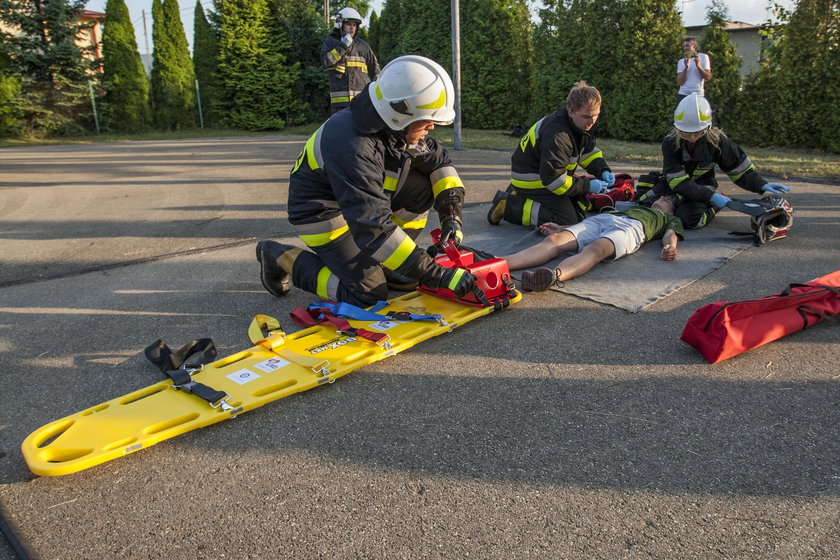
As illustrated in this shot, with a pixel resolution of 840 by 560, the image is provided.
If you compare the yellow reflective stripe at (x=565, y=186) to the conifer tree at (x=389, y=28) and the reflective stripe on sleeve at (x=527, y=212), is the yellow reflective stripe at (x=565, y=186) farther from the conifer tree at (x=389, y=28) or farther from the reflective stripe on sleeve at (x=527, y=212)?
the conifer tree at (x=389, y=28)

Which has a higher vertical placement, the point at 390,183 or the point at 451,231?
the point at 390,183

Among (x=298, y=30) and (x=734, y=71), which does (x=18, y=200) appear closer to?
(x=734, y=71)

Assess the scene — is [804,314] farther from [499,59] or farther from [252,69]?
[252,69]

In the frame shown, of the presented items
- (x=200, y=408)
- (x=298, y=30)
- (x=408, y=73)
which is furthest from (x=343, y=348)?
(x=298, y=30)

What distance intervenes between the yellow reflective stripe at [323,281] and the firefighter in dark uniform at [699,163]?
3.76 m

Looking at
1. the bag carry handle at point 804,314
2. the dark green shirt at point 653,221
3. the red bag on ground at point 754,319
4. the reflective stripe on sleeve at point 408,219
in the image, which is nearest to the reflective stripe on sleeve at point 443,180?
the reflective stripe on sleeve at point 408,219

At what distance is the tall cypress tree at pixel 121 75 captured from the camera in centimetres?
2055

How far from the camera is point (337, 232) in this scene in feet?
12.8

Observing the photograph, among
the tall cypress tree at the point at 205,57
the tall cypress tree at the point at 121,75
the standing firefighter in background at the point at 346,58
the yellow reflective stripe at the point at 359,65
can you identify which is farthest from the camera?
the tall cypress tree at the point at 205,57

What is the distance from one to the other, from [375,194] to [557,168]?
104 inches

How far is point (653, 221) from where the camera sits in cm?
518

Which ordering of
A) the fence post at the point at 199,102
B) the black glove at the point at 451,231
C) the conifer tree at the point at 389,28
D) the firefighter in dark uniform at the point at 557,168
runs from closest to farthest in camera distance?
the black glove at the point at 451,231 < the firefighter in dark uniform at the point at 557,168 < the fence post at the point at 199,102 < the conifer tree at the point at 389,28

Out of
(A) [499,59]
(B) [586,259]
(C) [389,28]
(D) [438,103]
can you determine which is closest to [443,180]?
(D) [438,103]

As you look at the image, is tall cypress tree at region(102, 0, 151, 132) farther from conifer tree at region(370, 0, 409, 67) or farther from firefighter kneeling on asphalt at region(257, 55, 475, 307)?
firefighter kneeling on asphalt at region(257, 55, 475, 307)
